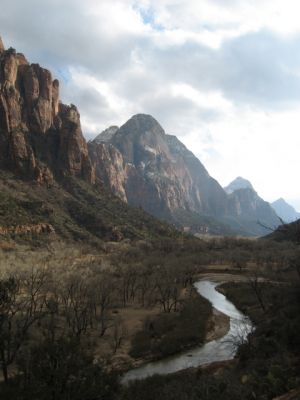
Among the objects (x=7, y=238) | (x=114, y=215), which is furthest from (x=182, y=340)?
(x=114, y=215)

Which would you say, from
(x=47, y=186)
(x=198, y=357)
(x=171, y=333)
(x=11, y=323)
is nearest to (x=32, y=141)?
(x=47, y=186)

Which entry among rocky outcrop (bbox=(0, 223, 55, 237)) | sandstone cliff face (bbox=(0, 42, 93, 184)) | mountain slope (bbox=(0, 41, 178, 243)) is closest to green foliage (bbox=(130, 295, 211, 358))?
rocky outcrop (bbox=(0, 223, 55, 237))

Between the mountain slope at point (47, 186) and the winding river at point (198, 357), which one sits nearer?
the winding river at point (198, 357)

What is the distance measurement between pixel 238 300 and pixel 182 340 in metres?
30.9

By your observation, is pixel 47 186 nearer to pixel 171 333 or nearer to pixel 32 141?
pixel 32 141

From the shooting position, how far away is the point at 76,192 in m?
167

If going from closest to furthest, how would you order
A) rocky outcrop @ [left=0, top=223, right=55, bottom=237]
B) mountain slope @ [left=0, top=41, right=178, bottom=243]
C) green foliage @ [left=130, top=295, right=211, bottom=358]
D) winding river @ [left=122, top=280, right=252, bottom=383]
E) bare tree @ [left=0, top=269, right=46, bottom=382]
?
1. bare tree @ [left=0, top=269, right=46, bottom=382]
2. winding river @ [left=122, top=280, right=252, bottom=383]
3. green foliage @ [left=130, top=295, right=211, bottom=358]
4. rocky outcrop @ [left=0, top=223, right=55, bottom=237]
5. mountain slope @ [left=0, top=41, right=178, bottom=243]

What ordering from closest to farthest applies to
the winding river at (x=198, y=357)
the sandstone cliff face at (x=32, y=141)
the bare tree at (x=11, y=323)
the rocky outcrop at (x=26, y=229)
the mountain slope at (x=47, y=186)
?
the bare tree at (x=11, y=323)
the winding river at (x=198, y=357)
the rocky outcrop at (x=26, y=229)
the mountain slope at (x=47, y=186)
the sandstone cliff face at (x=32, y=141)

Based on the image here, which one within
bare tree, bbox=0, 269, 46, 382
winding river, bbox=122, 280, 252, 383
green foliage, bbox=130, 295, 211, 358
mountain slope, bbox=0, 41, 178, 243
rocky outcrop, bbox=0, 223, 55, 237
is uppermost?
mountain slope, bbox=0, 41, 178, 243

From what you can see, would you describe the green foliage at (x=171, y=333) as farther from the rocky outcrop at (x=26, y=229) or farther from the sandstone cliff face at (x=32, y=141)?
the sandstone cliff face at (x=32, y=141)

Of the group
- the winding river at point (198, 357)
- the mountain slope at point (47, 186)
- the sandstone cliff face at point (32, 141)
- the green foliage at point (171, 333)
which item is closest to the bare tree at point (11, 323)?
the winding river at point (198, 357)

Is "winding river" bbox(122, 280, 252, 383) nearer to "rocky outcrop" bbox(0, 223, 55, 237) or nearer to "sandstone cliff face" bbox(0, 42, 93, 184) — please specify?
"rocky outcrop" bbox(0, 223, 55, 237)

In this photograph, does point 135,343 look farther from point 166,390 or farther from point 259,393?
point 259,393

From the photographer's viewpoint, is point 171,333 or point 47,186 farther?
point 47,186
